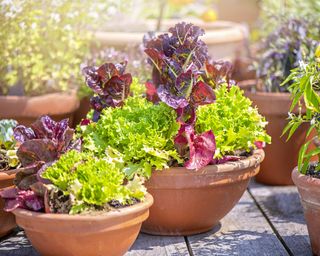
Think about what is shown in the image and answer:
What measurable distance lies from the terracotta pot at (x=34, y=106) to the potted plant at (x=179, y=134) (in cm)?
87

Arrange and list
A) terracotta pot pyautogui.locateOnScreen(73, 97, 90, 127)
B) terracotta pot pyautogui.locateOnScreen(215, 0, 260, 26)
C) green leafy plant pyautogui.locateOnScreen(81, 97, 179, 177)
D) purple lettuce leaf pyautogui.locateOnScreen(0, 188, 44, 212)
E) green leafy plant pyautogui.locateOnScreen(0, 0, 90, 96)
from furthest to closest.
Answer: terracotta pot pyautogui.locateOnScreen(215, 0, 260, 26) < terracotta pot pyautogui.locateOnScreen(73, 97, 90, 127) < green leafy plant pyautogui.locateOnScreen(0, 0, 90, 96) < green leafy plant pyautogui.locateOnScreen(81, 97, 179, 177) < purple lettuce leaf pyautogui.locateOnScreen(0, 188, 44, 212)

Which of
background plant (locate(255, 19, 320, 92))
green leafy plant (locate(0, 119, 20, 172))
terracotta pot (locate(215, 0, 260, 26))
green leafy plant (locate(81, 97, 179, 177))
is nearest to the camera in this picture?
green leafy plant (locate(81, 97, 179, 177))

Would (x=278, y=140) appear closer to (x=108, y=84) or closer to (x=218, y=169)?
(x=218, y=169)

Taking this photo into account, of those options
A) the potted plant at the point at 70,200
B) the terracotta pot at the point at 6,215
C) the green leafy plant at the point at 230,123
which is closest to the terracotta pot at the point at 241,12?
the green leafy plant at the point at 230,123

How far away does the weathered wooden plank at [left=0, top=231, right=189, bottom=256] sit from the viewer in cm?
307

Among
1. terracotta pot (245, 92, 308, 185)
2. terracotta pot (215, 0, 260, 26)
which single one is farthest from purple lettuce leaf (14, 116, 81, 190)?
terracotta pot (215, 0, 260, 26)

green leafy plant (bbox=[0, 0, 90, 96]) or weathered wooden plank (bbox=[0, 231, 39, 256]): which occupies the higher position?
green leafy plant (bbox=[0, 0, 90, 96])

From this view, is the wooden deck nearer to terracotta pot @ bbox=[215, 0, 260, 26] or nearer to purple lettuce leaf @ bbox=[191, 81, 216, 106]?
purple lettuce leaf @ bbox=[191, 81, 216, 106]

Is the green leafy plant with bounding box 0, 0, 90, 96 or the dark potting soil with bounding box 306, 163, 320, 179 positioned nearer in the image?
the dark potting soil with bounding box 306, 163, 320, 179

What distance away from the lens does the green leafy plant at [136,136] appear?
3.02 m

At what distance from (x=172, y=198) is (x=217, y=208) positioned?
244 mm

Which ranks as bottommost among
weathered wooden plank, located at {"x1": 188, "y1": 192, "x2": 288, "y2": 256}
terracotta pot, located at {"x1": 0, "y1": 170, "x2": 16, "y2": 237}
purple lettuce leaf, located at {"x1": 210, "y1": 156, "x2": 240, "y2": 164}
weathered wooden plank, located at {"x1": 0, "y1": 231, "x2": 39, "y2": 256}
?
weathered wooden plank, located at {"x1": 188, "y1": 192, "x2": 288, "y2": 256}

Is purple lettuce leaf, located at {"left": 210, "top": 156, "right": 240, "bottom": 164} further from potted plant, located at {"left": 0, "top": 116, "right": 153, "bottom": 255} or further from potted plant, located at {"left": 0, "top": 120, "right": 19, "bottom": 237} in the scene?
potted plant, located at {"left": 0, "top": 120, "right": 19, "bottom": 237}

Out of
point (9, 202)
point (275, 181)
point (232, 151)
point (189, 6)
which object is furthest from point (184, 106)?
point (189, 6)
